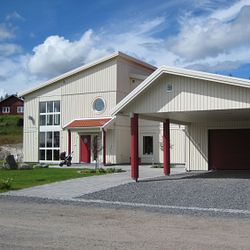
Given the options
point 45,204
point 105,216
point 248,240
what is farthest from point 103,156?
point 248,240

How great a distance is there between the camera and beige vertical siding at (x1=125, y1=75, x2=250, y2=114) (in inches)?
635

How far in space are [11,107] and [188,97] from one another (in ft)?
213

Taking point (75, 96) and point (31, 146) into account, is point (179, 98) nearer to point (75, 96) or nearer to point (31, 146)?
point (75, 96)

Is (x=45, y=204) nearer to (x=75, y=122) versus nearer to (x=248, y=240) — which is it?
(x=248, y=240)

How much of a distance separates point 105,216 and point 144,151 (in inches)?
929

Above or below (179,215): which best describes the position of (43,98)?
above

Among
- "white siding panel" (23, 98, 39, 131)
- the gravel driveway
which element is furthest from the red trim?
the gravel driveway

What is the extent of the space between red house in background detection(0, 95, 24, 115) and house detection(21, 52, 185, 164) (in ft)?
134

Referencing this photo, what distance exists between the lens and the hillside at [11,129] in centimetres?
6388

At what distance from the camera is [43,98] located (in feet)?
122

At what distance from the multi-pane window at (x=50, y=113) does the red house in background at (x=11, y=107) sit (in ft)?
135

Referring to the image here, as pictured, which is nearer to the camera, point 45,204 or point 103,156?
point 45,204

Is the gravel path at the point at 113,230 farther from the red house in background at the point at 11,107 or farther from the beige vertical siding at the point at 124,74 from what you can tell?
the red house in background at the point at 11,107

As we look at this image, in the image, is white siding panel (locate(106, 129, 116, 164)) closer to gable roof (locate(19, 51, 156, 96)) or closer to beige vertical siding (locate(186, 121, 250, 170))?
gable roof (locate(19, 51, 156, 96))
